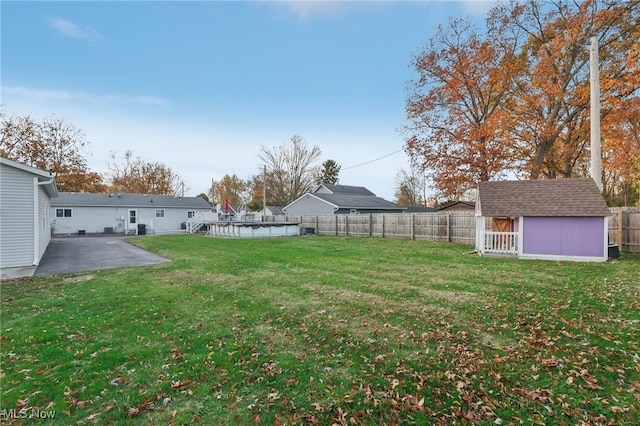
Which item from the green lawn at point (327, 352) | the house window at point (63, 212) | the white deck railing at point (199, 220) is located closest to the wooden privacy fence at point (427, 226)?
the green lawn at point (327, 352)

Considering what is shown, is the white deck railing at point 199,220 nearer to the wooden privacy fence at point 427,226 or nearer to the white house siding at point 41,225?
the wooden privacy fence at point 427,226

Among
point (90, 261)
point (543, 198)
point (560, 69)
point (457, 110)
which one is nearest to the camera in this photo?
point (543, 198)

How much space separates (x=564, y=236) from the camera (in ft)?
37.0

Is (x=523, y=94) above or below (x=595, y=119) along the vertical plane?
above

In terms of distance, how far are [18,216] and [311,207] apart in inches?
938

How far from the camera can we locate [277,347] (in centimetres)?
429

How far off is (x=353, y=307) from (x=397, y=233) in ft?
51.2

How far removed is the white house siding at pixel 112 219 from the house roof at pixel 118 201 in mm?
349

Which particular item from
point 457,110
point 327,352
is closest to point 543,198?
point 457,110

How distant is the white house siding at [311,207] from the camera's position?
100ft

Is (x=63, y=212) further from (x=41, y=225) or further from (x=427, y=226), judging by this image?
(x=427, y=226)

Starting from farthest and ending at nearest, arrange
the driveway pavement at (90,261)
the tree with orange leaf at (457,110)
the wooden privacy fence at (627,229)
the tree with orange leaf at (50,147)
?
the tree with orange leaf at (50,147), the tree with orange leaf at (457,110), the wooden privacy fence at (627,229), the driveway pavement at (90,261)

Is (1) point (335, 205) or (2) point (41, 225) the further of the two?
(1) point (335, 205)

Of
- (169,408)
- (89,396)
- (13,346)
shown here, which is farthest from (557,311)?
(13,346)
